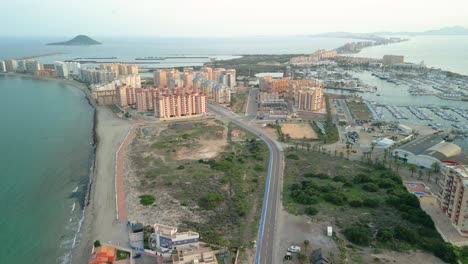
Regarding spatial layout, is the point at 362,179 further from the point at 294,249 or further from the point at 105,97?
the point at 105,97

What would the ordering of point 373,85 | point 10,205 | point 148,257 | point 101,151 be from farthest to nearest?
point 373,85 < point 101,151 < point 10,205 < point 148,257

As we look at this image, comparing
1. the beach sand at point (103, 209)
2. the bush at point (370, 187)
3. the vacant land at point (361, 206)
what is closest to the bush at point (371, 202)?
the vacant land at point (361, 206)

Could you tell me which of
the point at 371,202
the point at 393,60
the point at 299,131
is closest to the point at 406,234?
the point at 371,202

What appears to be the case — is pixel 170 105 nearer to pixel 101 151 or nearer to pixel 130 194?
pixel 101 151

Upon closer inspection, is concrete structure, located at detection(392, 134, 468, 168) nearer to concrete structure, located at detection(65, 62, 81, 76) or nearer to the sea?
the sea

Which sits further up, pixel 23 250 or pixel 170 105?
pixel 170 105

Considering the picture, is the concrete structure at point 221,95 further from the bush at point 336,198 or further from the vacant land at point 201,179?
the bush at point 336,198

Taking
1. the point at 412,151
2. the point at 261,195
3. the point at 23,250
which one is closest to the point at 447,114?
the point at 412,151
